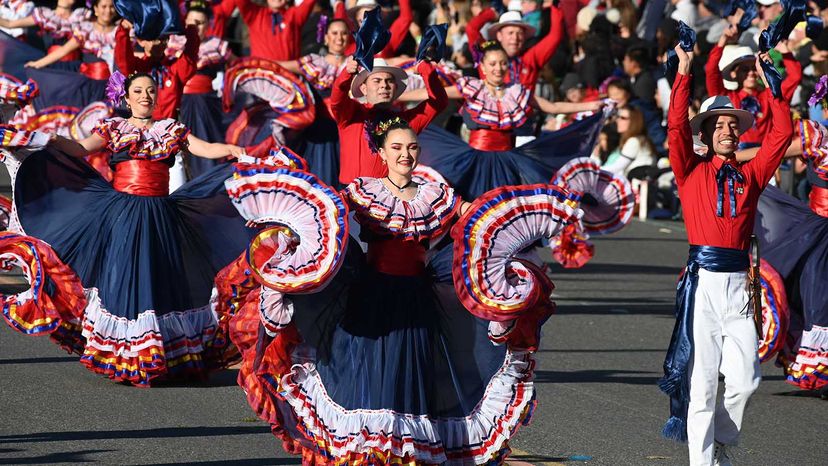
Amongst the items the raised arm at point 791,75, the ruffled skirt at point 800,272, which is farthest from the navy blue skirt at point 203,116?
the ruffled skirt at point 800,272

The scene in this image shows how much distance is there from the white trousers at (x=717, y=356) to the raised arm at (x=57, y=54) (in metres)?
8.51

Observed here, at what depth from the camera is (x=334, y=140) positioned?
1181cm

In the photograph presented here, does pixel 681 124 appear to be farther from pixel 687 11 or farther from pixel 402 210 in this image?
pixel 687 11

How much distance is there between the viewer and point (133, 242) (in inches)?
363

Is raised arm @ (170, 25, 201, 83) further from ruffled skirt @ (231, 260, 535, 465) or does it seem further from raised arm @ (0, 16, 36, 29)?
raised arm @ (0, 16, 36, 29)

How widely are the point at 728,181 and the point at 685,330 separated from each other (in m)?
0.75

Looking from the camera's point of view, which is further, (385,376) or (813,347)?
(813,347)

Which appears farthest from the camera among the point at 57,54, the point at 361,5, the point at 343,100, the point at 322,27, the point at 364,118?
the point at 361,5

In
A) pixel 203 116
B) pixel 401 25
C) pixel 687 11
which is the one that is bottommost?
pixel 203 116

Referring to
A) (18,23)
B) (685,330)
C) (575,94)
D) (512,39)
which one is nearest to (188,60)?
(512,39)

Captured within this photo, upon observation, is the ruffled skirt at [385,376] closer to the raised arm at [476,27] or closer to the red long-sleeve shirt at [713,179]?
the red long-sleeve shirt at [713,179]

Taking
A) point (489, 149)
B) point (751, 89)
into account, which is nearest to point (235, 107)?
point (489, 149)

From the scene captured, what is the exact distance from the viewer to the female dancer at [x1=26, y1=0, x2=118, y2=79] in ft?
45.6

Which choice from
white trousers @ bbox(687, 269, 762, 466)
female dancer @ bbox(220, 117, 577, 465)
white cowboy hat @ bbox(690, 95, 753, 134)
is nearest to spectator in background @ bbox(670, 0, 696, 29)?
white cowboy hat @ bbox(690, 95, 753, 134)
